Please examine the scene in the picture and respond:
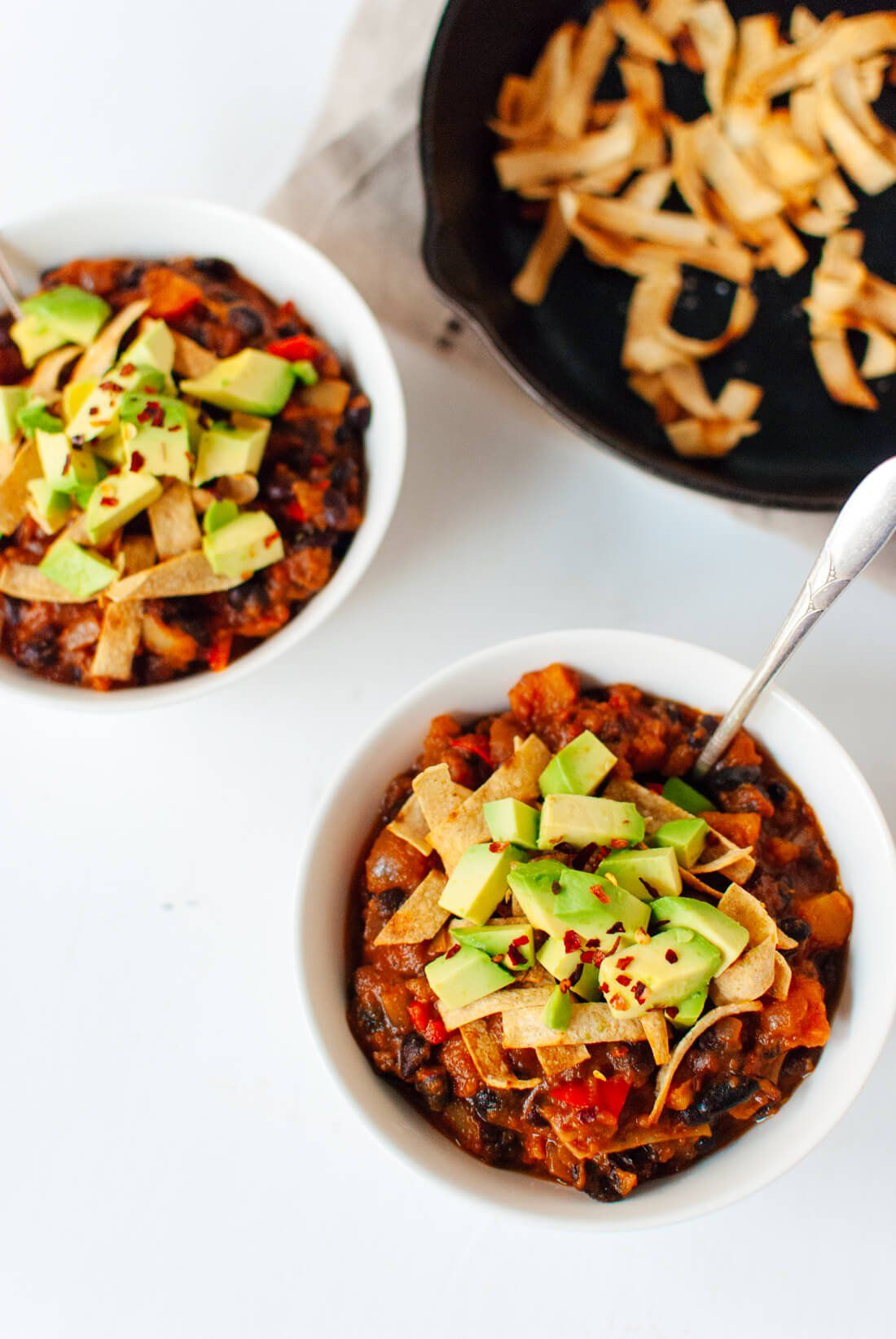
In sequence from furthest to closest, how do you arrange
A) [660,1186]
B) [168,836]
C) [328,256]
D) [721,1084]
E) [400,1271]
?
1. [328,256]
2. [168,836]
3. [400,1271]
4. [660,1186]
5. [721,1084]

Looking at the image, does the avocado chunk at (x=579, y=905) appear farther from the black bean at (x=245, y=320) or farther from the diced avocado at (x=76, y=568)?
the black bean at (x=245, y=320)

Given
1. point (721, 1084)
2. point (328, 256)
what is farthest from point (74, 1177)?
point (328, 256)

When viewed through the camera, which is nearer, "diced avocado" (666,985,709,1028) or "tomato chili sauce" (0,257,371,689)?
"diced avocado" (666,985,709,1028)

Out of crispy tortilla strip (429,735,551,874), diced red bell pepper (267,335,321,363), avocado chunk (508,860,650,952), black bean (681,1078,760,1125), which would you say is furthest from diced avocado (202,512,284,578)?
black bean (681,1078,760,1125)

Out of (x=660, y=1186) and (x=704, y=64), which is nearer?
(x=660, y=1186)

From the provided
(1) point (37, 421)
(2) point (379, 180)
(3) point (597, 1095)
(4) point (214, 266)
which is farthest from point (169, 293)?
(3) point (597, 1095)

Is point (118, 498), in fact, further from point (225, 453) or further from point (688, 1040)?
point (688, 1040)

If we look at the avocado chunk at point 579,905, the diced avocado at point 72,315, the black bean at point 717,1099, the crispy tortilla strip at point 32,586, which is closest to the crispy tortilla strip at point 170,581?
the crispy tortilla strip at point 32,586

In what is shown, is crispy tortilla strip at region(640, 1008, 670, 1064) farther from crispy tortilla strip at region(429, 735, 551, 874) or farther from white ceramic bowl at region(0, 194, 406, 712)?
white ceramic bowl at region(0, 194, 406, 712)

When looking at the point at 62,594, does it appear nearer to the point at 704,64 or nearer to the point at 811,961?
the point at 811,961
